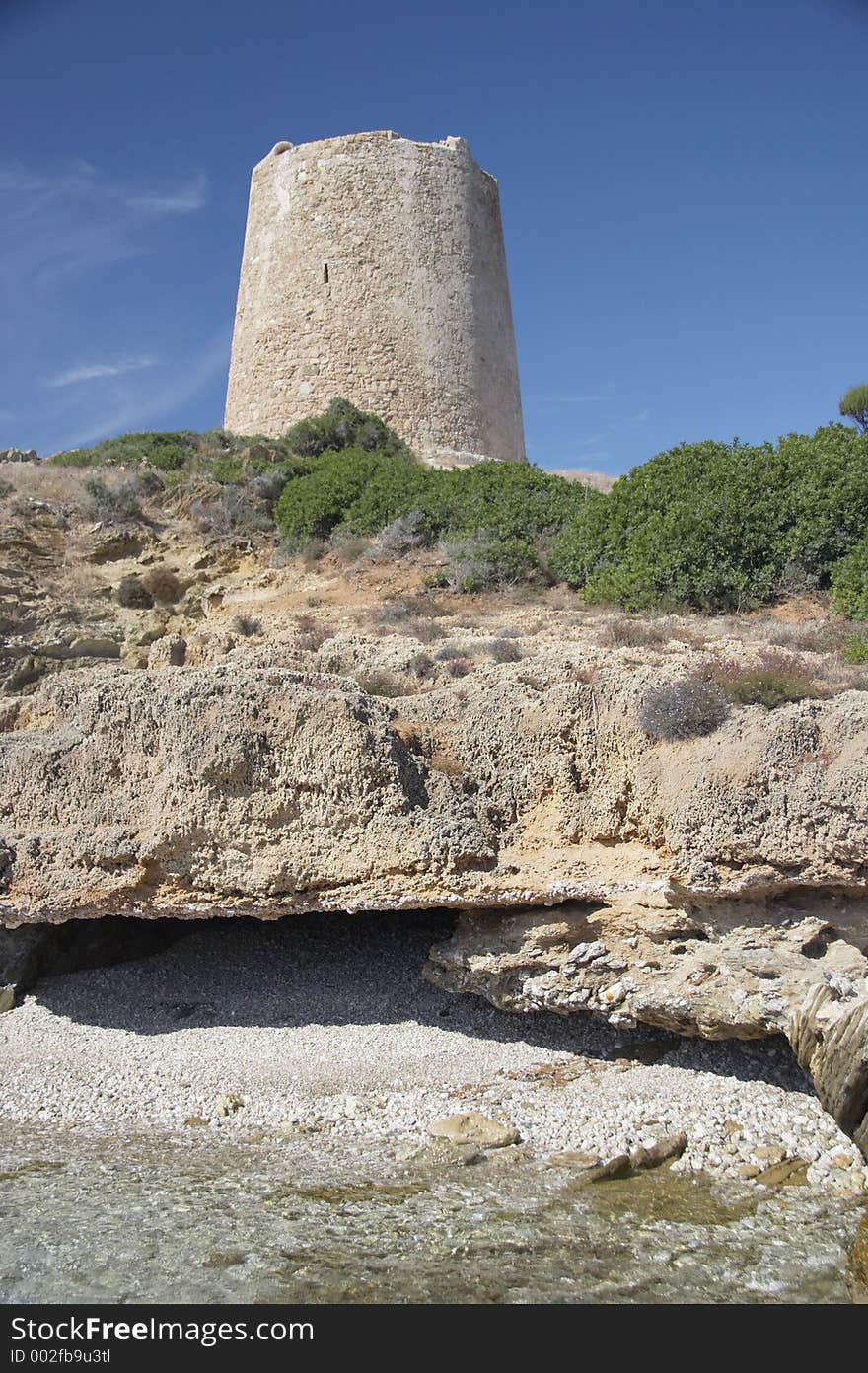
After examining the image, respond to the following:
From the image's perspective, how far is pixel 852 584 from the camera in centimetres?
1112

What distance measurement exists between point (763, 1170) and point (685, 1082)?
92 cm

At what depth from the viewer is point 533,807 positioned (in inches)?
265

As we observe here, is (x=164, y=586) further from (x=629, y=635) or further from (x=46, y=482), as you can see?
(x=629, y=635)

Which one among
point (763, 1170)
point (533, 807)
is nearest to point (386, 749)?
point (533, 807)

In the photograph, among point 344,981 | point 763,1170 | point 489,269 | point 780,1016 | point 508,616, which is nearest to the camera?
point 763,1170

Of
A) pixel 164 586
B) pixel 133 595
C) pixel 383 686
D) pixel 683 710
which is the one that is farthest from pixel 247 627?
pixel 683 710

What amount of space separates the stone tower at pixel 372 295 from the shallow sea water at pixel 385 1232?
1677 cm

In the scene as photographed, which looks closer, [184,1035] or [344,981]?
[184,1035]

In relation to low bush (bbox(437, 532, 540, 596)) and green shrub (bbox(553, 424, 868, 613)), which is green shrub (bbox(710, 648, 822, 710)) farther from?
low bush (bbox(437, 532, 540, 596))

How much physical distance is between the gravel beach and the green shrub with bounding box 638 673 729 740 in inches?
84.6

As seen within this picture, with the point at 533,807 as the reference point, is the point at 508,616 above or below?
above

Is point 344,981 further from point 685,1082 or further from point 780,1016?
point 780,1016
